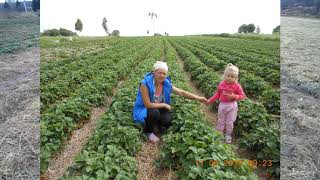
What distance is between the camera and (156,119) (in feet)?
18.7

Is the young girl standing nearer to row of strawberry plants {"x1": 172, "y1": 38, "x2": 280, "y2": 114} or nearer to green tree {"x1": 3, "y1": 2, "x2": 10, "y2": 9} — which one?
row of strawberry plants {"x1": 172, "y1": 38, "x2": 280, "y2": 114}

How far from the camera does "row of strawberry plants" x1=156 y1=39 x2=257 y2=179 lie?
390 cm

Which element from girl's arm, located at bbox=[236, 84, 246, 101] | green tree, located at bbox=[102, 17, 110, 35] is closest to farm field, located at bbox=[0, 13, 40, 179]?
green tree, located at bbox=[102, 17, 110, 35]

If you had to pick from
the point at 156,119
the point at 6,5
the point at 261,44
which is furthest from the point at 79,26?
the point at 156,119

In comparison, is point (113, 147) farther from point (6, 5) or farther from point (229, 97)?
point (6, 5)

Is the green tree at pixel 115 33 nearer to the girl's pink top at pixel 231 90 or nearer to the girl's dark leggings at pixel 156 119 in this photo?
the girl's pink top at pixel 231 90

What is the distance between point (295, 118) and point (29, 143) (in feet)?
9.27

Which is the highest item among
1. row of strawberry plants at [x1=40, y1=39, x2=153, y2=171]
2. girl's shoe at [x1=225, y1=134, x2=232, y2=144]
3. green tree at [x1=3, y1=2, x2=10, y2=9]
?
green tree at [x1=3, y1=2, x2=10, y2=9]

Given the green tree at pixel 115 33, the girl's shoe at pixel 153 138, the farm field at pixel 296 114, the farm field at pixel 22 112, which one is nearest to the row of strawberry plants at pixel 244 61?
the farm field at pixel 296 114

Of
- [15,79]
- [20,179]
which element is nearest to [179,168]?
[20,179]

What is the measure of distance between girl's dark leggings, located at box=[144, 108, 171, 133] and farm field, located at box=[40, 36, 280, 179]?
14 cm

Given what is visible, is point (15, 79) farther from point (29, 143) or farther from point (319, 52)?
point (319, 52)

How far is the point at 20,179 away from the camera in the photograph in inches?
143

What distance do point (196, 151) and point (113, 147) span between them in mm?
977
